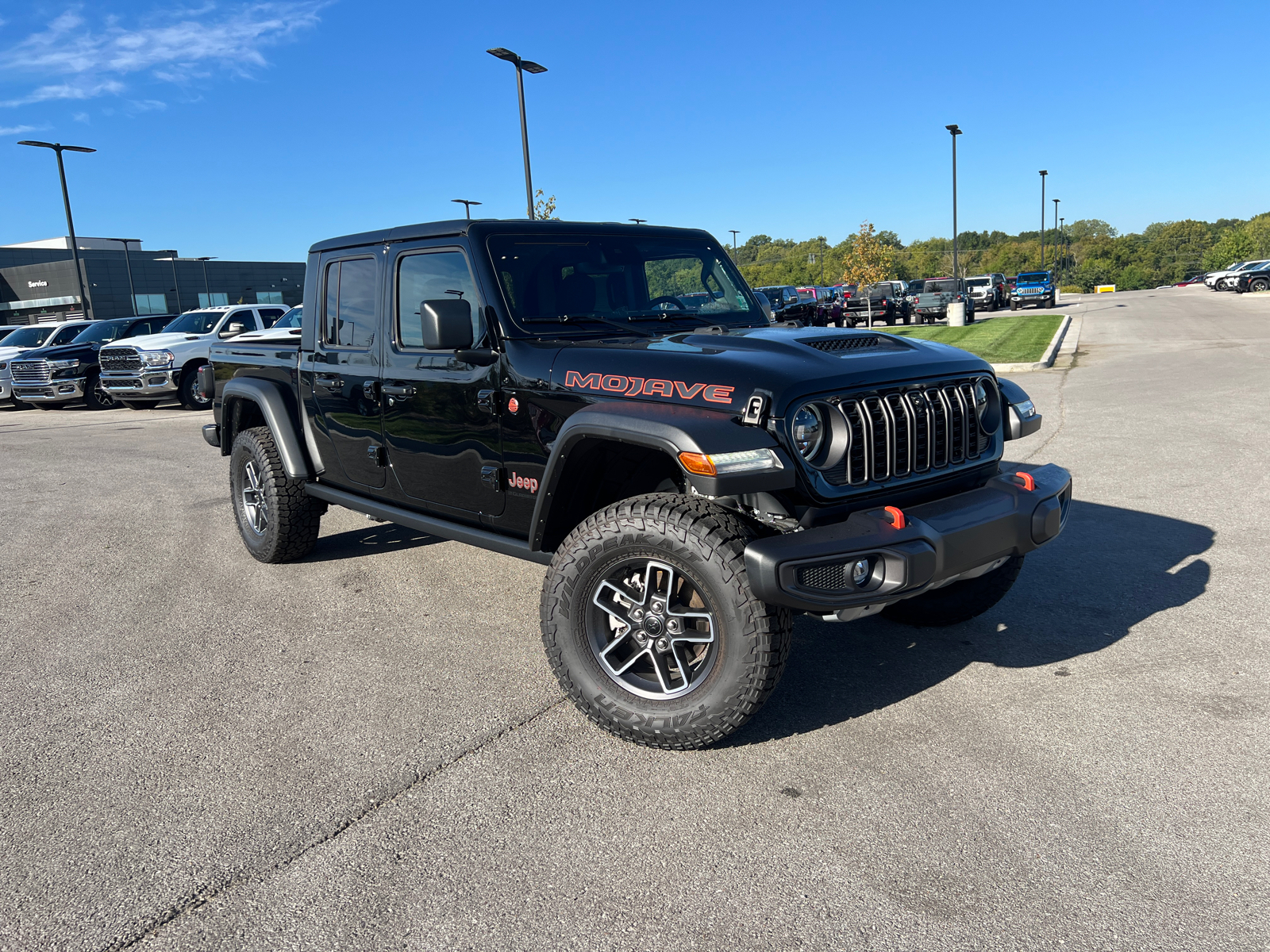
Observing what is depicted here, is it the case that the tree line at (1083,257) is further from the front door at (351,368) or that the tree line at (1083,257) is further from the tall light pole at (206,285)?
the front door at (351,368)

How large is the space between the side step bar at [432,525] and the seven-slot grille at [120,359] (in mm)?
13578

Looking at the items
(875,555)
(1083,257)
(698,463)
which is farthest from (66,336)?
(1083,257)

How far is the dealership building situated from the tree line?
45.3 metres

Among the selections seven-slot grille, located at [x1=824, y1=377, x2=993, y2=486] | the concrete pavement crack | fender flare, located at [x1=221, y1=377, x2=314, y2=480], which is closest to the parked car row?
fender flare, located at [x1=221, y1=377, x2=314, y2=480]

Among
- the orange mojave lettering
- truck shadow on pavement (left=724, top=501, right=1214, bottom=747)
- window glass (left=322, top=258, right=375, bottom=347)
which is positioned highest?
window glass (left=322, top=258, right=375, bottom=347)

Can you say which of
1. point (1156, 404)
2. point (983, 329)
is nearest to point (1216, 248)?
point (983, 329)

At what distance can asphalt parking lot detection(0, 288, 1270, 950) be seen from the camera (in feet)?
8.12

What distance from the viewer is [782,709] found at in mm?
3670

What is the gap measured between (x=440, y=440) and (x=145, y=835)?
2.04m

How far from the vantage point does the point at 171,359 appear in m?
16.8

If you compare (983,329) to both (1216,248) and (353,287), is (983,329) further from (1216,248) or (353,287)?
(1216,248)

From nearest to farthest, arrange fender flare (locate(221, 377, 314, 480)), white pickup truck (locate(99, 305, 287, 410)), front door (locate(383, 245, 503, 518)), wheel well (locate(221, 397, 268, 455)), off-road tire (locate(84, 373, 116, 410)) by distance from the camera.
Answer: front door (locate(383, 245, 503, 518)) < fender flare (locate(221, 377, 314, 480)) < wheel well (locate(221, 397, 268, 455)) < white pickup truck (locate(99, 305, 287, 410)) < off-road tire (locate(84, 373, 116, 410))

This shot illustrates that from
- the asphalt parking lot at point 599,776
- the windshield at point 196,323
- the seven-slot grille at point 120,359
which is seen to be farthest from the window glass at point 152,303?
the asphalt parking lot at point 599,776

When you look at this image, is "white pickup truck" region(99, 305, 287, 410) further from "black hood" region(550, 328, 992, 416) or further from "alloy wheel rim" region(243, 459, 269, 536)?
"black hood" region(550, 328, 992, 416)
